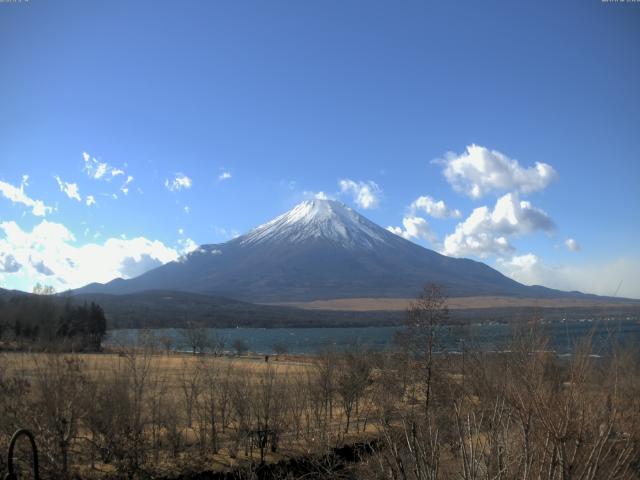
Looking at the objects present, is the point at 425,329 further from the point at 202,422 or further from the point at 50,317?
the point at 50,317

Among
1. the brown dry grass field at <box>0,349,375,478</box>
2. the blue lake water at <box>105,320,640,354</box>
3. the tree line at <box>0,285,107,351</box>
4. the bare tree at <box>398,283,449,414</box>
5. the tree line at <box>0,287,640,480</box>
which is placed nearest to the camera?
the blue lake water at <box>105,320,640,354</box>

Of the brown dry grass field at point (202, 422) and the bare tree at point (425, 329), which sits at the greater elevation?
the bare tree at point (425, 329)

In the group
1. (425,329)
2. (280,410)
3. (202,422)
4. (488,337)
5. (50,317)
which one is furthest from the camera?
(50,317)

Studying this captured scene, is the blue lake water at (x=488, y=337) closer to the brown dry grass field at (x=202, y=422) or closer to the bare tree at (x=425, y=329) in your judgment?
the bare tree at (x=425, y=329)

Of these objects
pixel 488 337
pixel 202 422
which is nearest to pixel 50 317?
pixel 202 422

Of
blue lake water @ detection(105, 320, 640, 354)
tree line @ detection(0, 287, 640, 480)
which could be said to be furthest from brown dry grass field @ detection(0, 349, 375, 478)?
blue lake water @ detection(105, 320, 640, 354)

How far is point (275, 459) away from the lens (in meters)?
19.5

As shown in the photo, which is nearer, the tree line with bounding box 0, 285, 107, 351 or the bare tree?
the bare tree

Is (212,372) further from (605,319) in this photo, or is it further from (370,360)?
(605,319)

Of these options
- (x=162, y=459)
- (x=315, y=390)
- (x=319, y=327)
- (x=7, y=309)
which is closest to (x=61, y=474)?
(x=162, y=459)

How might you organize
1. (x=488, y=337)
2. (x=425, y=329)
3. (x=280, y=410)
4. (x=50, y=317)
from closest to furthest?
1. (x=280, y=410)
2. (x=425, y=329)
3. (x=488, y=337)
4. (x=50, y=317)

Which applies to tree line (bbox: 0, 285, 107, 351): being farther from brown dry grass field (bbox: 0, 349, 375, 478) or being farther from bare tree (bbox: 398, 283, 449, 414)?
bare tree (bbox: 398, 283, 449, 414)

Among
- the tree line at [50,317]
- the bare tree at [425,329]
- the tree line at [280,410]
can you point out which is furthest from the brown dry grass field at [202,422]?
the tree line at [50,317]

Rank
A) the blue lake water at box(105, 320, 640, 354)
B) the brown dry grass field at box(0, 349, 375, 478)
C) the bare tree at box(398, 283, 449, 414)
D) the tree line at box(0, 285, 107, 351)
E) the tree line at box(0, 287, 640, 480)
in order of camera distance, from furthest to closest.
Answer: the tree line at box(0, 285, 107, 351), the bare tree at box(398, 283, 449, 414), the brown dry grass field at box(0, 349, 375, 478), the tree line at box(0, 287, 640, 480), the blue lake water at box(105, 320, 640, 354)
